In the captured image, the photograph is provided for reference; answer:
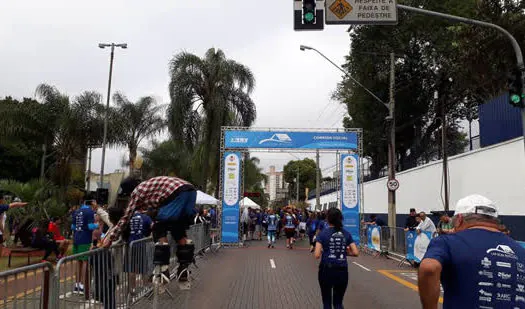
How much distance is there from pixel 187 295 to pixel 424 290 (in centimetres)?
757

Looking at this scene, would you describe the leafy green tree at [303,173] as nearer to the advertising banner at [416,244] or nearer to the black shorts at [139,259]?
the advertising banner at [416,244]

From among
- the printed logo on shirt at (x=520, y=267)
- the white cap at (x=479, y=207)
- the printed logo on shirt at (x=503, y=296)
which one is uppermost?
the white cap at (x=479, y=207)

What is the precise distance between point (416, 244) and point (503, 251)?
12.3 metres

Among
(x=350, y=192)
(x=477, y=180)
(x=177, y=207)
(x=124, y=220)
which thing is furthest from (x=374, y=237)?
(x=124, y=220)

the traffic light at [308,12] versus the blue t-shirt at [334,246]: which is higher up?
the traffic light at [308,12]

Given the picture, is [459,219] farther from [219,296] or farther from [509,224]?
[509,224]

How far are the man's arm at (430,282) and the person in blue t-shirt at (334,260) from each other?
10.9 ft

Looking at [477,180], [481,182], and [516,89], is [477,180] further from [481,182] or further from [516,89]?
[516,89]

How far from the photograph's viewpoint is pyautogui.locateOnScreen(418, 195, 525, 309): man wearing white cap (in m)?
2.86

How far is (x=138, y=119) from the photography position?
34.6 m

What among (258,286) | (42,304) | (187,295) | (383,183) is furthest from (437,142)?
(42,304)

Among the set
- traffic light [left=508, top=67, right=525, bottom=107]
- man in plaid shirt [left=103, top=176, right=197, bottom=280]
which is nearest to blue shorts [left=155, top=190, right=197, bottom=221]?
man in plaid shirt [left=103, top=176, right=197, bottom=280]

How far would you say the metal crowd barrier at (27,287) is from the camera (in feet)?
13.8

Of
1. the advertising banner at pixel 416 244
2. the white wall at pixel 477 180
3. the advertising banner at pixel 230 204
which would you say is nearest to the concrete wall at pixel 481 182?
the white wall at pixel 477 180
